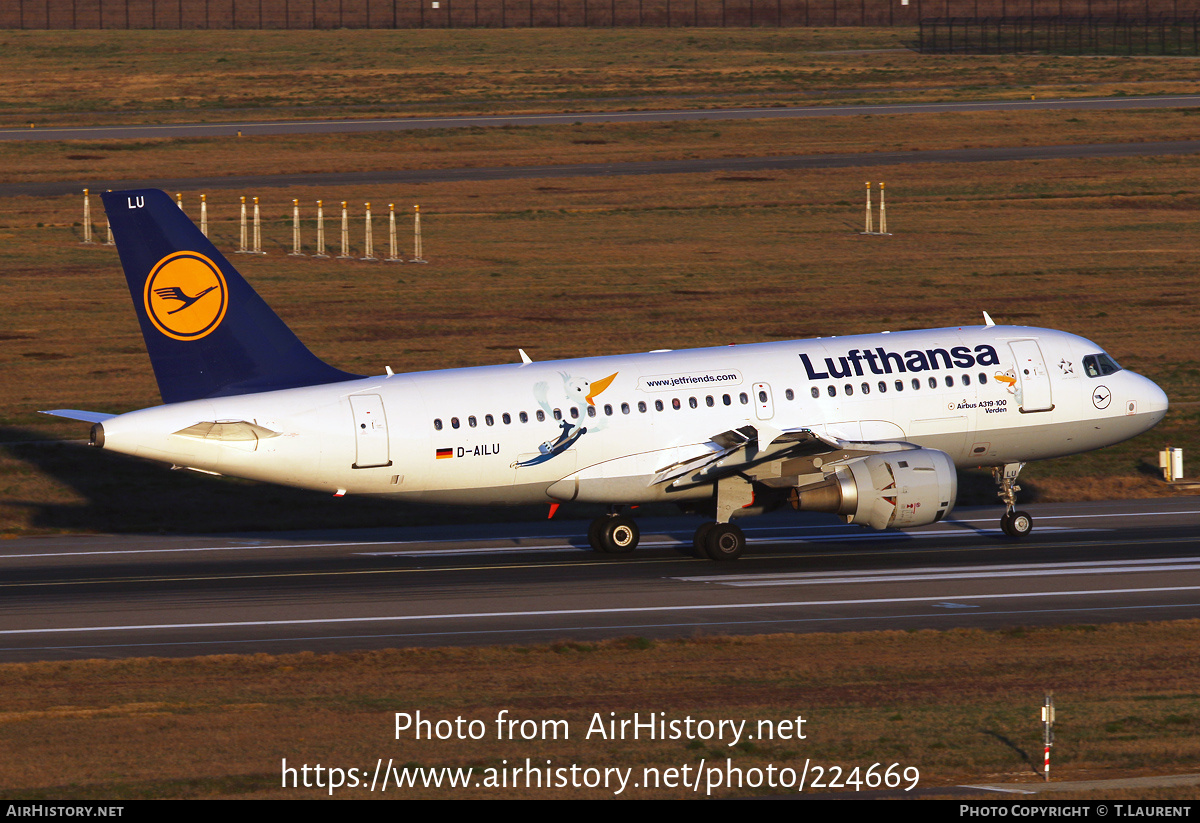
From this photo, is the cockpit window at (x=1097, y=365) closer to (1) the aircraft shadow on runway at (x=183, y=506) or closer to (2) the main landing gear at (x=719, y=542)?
(2) the main landing gear at (x=719, y=542)

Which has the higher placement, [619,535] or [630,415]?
→ [630,415]

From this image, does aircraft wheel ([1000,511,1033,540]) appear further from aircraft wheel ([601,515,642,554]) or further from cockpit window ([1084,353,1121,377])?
aircraft wheel ([601,515,642,554])

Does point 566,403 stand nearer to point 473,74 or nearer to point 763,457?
point 763,457

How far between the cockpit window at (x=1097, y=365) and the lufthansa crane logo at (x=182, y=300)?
2133cm

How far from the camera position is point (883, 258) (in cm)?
7275

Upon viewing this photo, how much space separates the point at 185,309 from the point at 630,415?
1020 centimetres

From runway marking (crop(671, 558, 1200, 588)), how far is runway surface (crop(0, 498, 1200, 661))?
0.31ft

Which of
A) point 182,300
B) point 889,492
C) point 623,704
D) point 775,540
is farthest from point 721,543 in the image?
point 182,300

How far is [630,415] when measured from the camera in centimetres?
3688

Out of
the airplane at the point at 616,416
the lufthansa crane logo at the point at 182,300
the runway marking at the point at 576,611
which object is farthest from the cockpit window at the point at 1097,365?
the lufthansa crane logo at the point at 182,300

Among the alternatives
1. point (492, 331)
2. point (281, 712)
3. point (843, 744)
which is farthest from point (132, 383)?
point (843, 744)

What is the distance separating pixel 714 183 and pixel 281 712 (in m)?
63.8

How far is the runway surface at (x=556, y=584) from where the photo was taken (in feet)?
101

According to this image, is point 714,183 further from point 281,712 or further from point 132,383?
point 281,712
